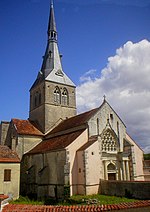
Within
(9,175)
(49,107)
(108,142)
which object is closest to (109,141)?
(108,142)

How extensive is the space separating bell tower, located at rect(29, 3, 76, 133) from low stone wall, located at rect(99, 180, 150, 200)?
44.2 ft

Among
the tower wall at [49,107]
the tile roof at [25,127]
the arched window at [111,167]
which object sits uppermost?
the tower wall at [49,107]

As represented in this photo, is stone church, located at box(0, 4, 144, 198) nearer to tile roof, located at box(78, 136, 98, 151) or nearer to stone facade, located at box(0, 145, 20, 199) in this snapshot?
tile roof, located at box(78, 136, 98, 151)

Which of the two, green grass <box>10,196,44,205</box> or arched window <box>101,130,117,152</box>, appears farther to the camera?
arched window <box>101,130,117,152</box>

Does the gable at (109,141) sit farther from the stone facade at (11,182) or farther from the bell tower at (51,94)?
the bell tower at (51,94)

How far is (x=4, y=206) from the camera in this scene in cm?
809

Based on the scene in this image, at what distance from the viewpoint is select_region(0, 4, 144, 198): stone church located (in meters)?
21.1

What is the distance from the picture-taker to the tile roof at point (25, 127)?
29.5 metres

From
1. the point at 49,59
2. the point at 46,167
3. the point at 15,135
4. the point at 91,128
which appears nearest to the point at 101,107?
the point at 91,128

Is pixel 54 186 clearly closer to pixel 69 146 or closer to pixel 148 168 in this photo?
pixel 69 146

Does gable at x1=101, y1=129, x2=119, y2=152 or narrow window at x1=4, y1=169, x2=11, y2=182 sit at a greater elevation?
gable at x1=101, y1=129, x2=119, y2=152

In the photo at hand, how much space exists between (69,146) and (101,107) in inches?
258

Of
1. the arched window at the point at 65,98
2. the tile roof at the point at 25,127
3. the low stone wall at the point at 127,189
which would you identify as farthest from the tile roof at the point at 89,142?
the arched window at the point at 65,98

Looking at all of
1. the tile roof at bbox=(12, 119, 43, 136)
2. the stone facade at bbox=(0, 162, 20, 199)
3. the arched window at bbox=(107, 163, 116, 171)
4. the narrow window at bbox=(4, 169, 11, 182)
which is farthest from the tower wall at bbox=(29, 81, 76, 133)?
the arched window at bbox=(107, 163, 116, 171)
